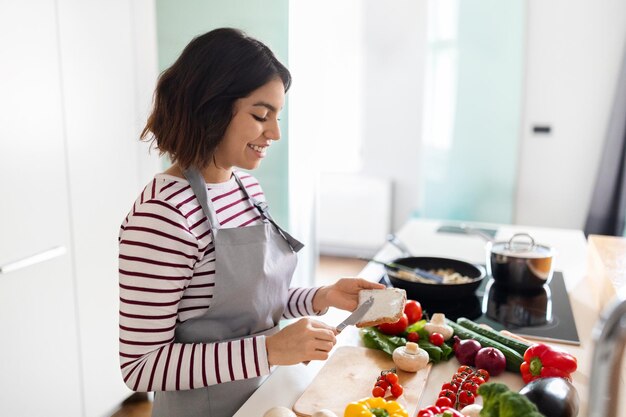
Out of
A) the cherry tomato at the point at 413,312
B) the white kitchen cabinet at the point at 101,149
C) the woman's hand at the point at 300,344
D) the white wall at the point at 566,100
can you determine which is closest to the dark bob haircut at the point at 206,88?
the woman's hand at the point at 300,344

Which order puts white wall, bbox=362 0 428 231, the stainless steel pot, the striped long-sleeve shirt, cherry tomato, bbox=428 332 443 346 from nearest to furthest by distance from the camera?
the striped long-sleeve shirt < cherry tomato, bbox=428 332 443 346 < the stainless steel pot < white wall, bbox=362 0 428 231

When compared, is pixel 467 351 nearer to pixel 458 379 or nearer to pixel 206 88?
pixel 458 379

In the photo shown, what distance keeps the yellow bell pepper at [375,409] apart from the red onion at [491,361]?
12.9 inches

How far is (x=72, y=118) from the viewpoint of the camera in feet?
6.70

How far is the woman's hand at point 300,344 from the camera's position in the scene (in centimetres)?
101

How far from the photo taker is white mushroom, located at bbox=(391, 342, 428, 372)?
45.5 inches

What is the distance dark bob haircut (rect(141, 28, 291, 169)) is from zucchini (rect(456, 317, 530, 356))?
0.70m

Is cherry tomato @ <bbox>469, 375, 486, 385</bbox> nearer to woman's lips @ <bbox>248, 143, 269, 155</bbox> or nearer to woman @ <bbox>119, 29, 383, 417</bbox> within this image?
woman @ <bbox>119, 29, 383, 417</bbox>

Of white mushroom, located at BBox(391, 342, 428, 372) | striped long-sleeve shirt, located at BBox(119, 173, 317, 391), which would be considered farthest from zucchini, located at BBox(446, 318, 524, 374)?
striped long-sleeve shirt, located at BBox(119, 173, 317, 391)

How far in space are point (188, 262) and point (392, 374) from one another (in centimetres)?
43

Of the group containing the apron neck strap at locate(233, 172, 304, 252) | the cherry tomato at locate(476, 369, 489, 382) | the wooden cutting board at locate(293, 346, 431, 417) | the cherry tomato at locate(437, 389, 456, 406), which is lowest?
the wooden cutting board at locate(293, 346, 431, 417)

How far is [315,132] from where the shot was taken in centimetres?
254

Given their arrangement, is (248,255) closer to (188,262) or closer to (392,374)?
(188,262)

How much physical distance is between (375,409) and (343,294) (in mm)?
424
